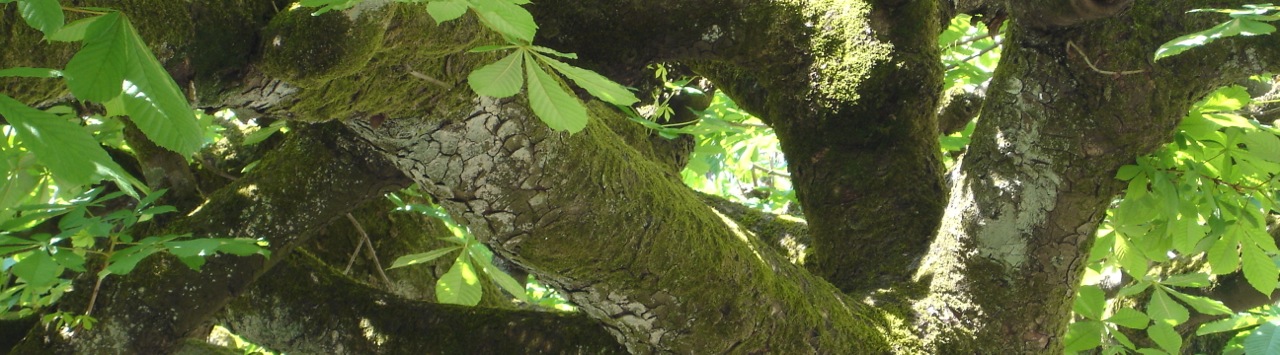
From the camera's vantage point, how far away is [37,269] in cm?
172

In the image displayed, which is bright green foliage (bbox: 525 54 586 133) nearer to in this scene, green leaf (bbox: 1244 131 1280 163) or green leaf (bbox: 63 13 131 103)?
green leaf (bbox: 63 13 131 103)

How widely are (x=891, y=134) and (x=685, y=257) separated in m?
A: 1.07

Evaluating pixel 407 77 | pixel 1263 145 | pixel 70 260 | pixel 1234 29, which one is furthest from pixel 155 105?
pixel 1263 145

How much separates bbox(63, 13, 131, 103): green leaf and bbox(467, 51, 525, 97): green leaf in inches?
16.5

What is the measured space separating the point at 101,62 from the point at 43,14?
0.25ft

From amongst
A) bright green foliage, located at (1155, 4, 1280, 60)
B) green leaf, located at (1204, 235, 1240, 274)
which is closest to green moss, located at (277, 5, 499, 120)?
bright green foliage, located at (1155, 4, 1280, 60)

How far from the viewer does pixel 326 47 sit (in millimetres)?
1319

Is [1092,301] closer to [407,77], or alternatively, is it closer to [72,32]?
[407,77]

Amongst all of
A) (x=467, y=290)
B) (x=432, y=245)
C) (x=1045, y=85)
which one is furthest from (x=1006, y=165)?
(x=432, y=245)

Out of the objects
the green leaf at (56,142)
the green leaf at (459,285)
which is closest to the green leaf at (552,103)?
the green leaf at (56,142)

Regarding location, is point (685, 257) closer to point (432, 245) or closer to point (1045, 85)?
point (1045, 85)

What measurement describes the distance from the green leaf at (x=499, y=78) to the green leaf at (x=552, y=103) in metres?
0.03

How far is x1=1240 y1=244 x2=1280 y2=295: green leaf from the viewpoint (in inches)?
87.9

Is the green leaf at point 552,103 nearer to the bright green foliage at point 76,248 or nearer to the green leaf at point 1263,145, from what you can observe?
the bright green foliage at point 76,248
